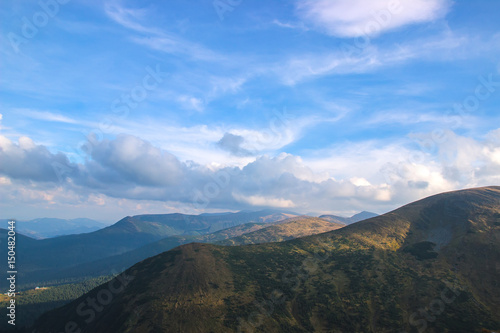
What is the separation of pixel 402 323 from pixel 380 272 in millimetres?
54276

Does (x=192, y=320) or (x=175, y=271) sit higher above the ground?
(x=175, y=271)

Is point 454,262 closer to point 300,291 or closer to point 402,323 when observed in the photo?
point 402,323

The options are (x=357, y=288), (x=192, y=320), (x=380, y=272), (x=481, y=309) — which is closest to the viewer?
(x=192, y=320)

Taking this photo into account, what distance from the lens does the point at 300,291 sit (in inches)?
6781

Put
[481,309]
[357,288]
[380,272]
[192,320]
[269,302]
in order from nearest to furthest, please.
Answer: [192,320] < [481,309] < [269,302] < [357,288] < [380,272]

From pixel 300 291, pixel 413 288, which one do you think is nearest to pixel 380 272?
pixel 413 288

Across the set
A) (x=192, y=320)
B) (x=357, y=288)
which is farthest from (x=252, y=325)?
(x=357, y=288)

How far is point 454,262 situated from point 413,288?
52.7 metres

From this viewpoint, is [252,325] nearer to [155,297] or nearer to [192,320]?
[192,320]

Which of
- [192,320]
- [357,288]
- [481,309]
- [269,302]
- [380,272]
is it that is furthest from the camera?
[380,272]

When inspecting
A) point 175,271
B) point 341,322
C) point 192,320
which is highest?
point 175,271

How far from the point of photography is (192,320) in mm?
131625

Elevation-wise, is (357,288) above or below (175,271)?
below

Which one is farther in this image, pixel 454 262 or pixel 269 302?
pixel 454 262
